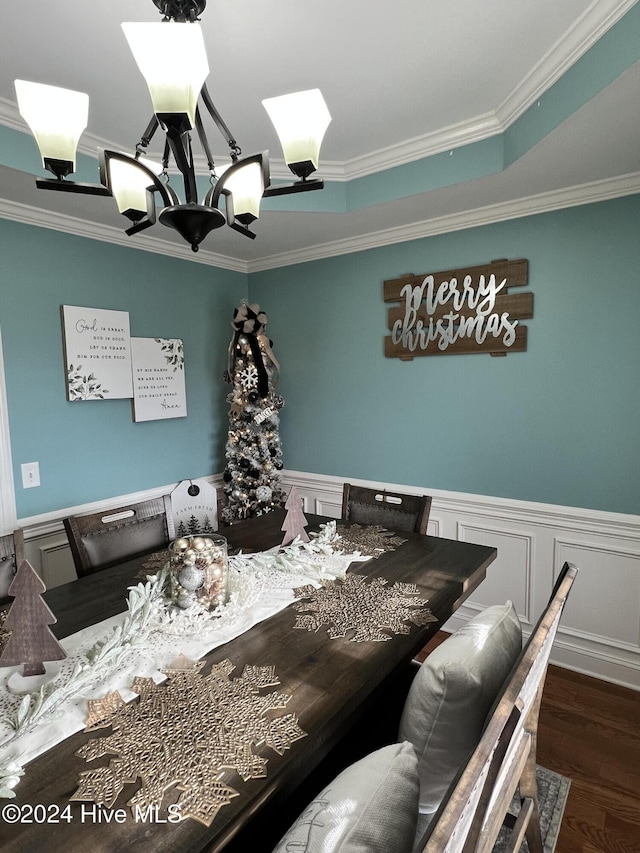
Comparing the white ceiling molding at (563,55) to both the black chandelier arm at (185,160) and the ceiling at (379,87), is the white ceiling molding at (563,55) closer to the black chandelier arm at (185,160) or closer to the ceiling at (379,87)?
the ceiling at (379,87)

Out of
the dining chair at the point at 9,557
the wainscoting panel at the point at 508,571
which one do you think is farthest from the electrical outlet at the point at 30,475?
the wainscoting panel at the point at 508,571

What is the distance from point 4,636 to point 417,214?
271 cm

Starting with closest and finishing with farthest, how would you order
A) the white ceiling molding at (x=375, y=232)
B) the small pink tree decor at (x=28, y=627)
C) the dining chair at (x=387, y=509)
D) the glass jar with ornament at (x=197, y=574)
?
the small pink tree decor at (x=28, y=627), the glass jar with ornament at (x=197, y=574), the dining chair at (x=387, y=509), the white ceiling molding at (x=375, y=232)

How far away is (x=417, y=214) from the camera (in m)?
2.73

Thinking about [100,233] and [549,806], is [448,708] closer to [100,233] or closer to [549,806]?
[549,806]

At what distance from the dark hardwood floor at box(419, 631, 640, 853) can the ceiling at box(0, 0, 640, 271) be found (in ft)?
8.13

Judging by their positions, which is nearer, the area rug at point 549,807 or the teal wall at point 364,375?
the area rug at point 549,807

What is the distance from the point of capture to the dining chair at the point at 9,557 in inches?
64.3

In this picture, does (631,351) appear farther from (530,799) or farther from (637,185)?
(530,799)

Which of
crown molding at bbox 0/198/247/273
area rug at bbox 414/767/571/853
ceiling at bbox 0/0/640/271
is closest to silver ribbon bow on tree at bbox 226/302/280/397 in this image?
crown molding at bbox 0/198/247/273

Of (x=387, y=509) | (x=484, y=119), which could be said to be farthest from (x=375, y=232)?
(x=387, y=509)

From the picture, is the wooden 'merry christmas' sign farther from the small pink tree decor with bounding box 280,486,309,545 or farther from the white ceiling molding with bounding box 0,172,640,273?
the small pink tree decor with bounding box 280,486,309,545

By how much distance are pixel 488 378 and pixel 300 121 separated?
1.89 meters

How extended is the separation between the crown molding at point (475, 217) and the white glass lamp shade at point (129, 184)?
1920 millimetres
